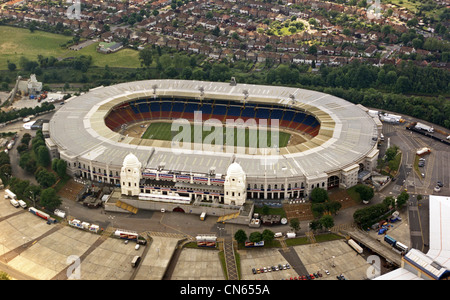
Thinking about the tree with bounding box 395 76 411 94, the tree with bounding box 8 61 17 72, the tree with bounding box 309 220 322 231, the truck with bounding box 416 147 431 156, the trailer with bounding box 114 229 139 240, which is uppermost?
the tree with bounding box 8 61 17 72

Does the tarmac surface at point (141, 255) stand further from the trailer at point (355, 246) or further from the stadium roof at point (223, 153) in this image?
the stadium roof at point (223, 153)

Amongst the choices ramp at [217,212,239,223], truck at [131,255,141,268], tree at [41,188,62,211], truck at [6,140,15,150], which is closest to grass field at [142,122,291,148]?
ramp at [217,212,239,223]

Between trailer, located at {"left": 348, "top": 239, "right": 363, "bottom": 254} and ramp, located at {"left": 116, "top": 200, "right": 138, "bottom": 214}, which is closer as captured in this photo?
trailer, located at {"left": 348, "top": 239, "right": 363, "bottom": 254}

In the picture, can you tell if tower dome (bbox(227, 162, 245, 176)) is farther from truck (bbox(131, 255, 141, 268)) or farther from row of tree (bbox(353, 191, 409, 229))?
truck (bbox(131, 255, 141, 268))

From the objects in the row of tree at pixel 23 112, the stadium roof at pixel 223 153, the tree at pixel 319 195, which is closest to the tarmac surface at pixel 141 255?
the tree at pixel 319 195

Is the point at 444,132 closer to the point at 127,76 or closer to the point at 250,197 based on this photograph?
the point at 250,197
